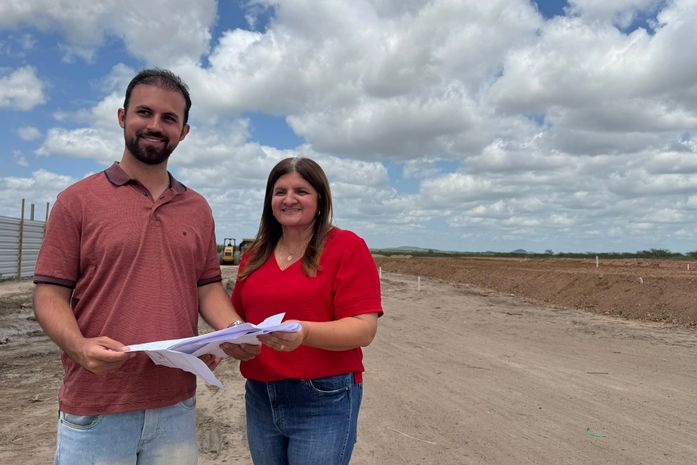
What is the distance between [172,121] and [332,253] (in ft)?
2.81

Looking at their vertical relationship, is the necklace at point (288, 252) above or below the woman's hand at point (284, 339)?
above

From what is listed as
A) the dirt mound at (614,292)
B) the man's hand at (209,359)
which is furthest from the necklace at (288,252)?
the dirt mound at (614,292)

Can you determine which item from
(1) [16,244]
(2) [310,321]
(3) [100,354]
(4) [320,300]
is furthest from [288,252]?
(1) [16,244]

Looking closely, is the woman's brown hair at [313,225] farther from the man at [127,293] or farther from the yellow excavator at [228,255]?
the yellow excavator at [228,255]

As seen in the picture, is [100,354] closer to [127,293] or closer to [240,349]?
[127,293]

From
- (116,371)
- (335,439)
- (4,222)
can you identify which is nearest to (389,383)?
(335,439)

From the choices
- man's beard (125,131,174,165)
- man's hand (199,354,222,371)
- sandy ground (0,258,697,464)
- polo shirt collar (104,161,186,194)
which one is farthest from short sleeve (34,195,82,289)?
sandy ground (0,258,697,464)

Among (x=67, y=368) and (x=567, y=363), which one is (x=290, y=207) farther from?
(x=567, y=363)

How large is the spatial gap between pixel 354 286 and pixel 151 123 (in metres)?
1.05

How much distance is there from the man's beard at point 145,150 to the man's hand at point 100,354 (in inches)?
28.5

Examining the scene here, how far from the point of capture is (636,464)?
4.77m

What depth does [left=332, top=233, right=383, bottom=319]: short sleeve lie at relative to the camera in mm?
2254

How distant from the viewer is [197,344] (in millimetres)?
1962

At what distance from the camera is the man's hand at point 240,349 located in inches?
85.2
